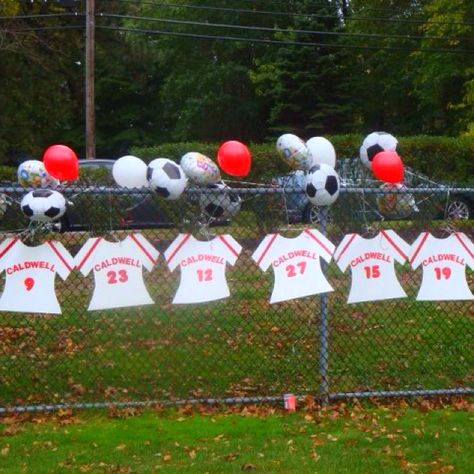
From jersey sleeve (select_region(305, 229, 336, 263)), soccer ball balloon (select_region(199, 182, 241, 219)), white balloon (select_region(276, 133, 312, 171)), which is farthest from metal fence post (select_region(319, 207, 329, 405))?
soccer ball balloon (select_region(199, 182, 241, 219))

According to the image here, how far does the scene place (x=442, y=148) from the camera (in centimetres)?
1467

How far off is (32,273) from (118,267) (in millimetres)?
595

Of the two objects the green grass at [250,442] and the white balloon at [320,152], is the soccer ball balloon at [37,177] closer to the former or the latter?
the green grass at [250,442]

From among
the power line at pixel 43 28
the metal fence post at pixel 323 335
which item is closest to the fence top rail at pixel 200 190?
Answer: the metal fence post at pixel 323 335

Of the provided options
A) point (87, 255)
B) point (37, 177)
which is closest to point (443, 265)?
point (87, 255)

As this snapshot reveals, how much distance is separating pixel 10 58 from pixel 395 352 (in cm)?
2181

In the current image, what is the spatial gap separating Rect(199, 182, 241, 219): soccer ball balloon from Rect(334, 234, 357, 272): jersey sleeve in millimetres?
832

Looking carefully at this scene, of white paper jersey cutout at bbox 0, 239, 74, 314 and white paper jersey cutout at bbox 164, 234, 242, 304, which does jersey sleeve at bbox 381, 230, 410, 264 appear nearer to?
white paper jersey cutout at bbox 164, 234, 242, 304

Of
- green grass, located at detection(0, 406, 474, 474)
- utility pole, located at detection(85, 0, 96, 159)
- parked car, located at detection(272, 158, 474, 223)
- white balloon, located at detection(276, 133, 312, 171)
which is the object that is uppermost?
utility pole, located at detection(85, 0, 96, 159)

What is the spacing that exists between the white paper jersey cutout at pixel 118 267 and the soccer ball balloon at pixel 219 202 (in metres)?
0.57

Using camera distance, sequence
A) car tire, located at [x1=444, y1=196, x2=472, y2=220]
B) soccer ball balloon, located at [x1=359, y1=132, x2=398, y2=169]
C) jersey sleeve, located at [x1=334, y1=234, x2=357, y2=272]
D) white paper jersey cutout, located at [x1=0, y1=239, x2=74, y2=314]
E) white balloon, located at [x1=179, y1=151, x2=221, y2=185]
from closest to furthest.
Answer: white paper jersey cutout, located at [x1=0, y1=239, x2=74, y2=314]
white balloon, located at [x1=179, y1=151, x2=221, y2=185]
jersey sleeve, located at [x1=334, y1=234, x2=357, y2=272]
soccer ball balloon, located at [x1=359, y1=132, x2=398, y2=169]
car tire, located at [x1=444, y1=196, x2=472, y2=220]

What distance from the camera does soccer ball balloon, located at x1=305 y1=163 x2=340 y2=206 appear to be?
632 cm

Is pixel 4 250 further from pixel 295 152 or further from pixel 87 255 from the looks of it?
pixel 295 152

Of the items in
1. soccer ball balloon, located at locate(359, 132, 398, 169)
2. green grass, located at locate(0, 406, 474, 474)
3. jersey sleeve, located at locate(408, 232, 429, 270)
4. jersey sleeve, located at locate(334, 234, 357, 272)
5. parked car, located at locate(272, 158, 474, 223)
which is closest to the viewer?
green grass, located at locate(0, 406, 474, 474)
